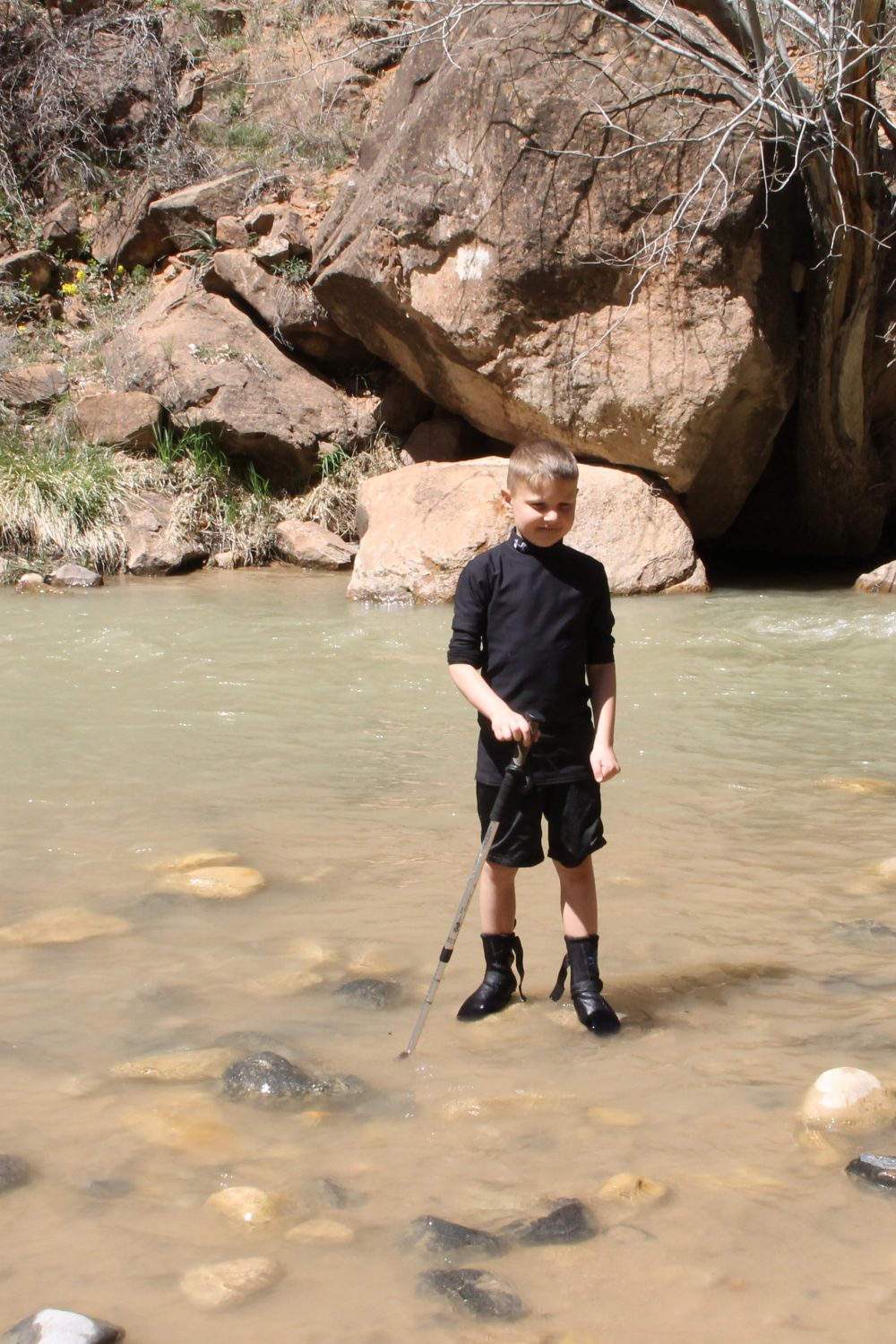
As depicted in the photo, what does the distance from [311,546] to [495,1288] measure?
881cm

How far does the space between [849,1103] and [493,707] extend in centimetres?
96

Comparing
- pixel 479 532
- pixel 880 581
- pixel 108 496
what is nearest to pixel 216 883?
pixel 479 532

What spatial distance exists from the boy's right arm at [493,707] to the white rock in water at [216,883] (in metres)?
0.97

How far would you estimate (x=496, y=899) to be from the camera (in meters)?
2.79

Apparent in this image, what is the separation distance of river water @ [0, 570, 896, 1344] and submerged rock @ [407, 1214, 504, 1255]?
3cm

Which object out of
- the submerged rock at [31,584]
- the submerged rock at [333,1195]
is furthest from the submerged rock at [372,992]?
the submerged rock at [31,584]

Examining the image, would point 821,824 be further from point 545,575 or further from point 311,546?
point 311,546

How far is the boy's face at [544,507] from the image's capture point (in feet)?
8.70

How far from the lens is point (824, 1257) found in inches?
70.6

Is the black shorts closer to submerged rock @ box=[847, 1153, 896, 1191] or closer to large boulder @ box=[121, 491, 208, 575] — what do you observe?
submerged rock @ box=[847, 1153, 896, 1191]

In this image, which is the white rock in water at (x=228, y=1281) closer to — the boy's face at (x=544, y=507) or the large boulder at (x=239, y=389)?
the boy's face at (x=544, y=507)

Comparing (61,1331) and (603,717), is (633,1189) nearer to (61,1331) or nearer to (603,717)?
(61,1331)

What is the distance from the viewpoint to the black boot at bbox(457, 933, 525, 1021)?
8.88 feet

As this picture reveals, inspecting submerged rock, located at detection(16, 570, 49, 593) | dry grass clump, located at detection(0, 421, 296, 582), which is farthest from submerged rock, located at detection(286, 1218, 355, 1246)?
dry grass clump, located at detection(0, 421, 296, 582)
